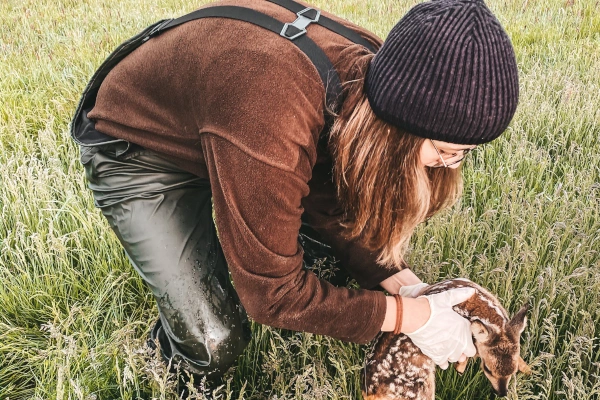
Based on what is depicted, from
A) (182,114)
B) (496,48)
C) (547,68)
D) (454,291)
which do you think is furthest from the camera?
(547,68)

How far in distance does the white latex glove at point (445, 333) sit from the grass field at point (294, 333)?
0.75ft

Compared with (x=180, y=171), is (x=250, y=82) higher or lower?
higher

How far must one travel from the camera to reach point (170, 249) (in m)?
2.10

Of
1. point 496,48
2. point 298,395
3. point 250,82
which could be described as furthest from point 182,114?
point 298,395

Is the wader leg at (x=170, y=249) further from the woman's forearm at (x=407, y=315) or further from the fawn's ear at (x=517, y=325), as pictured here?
the fawn's ear at (x=517, y=325)

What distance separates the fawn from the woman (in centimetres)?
6

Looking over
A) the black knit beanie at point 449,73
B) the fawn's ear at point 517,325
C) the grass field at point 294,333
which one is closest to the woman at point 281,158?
the black knit beanie at point 449,73

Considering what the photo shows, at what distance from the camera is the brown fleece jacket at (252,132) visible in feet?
4.89

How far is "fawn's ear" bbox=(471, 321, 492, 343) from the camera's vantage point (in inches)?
72.6

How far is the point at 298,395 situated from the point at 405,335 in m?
0.47

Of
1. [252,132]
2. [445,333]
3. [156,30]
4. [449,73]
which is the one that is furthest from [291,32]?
[445,333]

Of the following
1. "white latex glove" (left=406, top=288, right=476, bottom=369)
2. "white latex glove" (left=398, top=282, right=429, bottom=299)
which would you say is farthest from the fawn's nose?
"white latex glove" (left=398, top=282, right=429, bottom=299)

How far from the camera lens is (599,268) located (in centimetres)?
244

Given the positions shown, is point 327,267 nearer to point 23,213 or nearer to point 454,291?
point 454,291
